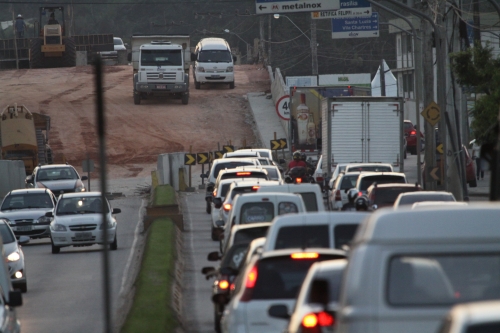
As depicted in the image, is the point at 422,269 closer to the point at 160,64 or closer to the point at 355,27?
the point at 355,27

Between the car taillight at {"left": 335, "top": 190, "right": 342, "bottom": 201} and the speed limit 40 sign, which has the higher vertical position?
the speed limit 40 sign

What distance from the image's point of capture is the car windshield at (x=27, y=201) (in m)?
30.2

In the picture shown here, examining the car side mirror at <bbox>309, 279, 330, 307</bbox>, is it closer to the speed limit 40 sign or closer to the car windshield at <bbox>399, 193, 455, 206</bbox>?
the car windshield at <bbox>399, 193, 455, 206</bbox>

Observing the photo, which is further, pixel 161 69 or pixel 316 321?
pixel 161 69

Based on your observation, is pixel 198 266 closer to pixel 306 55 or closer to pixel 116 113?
pixel 116 113

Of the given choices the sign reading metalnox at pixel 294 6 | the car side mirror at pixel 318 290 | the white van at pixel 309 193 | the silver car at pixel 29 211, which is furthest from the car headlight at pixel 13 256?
the sign reading metalnox at pixel 294 6

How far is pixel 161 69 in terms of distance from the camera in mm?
58625

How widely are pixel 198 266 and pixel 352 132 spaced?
1245cm

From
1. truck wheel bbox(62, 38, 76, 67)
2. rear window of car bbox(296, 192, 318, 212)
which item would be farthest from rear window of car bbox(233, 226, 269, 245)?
truck wheel bbox(62, 38, 76, 67)

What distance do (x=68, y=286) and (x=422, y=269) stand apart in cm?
1556

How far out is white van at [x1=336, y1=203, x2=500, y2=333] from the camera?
6027 millimetres

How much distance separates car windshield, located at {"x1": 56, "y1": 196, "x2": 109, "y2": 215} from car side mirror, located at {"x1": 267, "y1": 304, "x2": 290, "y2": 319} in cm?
1855

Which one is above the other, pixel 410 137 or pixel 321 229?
pixel 321 229

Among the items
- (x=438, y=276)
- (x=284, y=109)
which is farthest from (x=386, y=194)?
(x=284, y=109)
